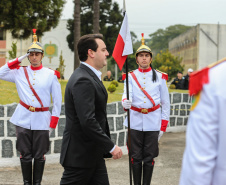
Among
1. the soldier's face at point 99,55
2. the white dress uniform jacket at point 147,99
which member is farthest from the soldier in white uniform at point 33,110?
the soldier's face at point 99,55

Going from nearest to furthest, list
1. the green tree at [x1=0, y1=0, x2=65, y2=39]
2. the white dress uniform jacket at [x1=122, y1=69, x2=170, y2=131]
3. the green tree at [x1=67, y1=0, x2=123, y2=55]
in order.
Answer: the white dress uniform jacket at [x1=122, y1=69, x2=170, y2=131] → the green tree at [x1=0, y1=0, x2=65, y2=39] → the green tree at [x1=67, y1=0, x2=123, y2=55]

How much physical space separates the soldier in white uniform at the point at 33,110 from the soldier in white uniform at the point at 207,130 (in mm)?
3783

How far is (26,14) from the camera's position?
53.8 feet

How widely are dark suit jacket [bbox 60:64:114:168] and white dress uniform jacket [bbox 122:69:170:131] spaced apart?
208 centimetres

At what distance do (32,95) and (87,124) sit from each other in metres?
2.37

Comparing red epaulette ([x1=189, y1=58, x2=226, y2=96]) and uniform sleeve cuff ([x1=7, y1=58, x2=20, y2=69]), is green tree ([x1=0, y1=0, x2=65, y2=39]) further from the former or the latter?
red epaulette ([x1=189, y1=58, x2=226, y2=96])

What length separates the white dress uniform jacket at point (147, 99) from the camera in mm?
5766

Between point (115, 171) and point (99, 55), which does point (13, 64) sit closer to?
point (99, 55)

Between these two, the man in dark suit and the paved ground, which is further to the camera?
the paved ground

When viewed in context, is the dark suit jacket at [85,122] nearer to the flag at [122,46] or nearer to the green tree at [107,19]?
the flag at [122,46]

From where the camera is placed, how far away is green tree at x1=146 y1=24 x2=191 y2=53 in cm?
9000

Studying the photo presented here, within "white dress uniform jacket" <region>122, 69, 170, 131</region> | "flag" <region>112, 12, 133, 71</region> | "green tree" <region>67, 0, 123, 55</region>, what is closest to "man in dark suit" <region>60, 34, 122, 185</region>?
"flag" <region>112, 12, 133, 71</region>

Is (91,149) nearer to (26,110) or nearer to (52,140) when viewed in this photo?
(26,110)

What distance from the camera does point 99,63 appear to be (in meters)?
3.81
